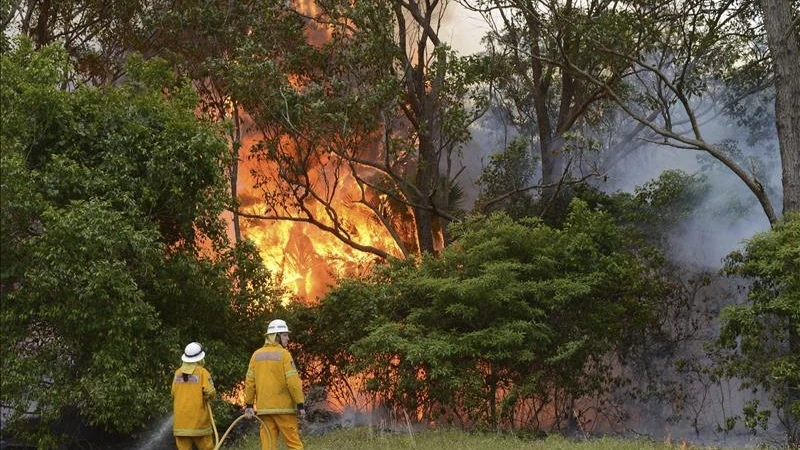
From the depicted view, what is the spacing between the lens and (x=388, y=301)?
1978 centimetres

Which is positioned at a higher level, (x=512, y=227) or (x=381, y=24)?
(x=381, y=24)

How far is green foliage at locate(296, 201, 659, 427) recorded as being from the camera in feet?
58.3

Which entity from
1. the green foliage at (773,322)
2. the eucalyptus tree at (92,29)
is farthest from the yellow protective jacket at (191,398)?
the eucalyptus tree at (92,29)

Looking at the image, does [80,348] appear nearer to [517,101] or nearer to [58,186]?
[58,186]

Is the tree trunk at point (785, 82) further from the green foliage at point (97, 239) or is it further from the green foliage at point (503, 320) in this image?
the green foliage at point (97, 239)

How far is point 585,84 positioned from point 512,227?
31.0 feet

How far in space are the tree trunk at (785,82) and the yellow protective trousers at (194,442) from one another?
1195cm

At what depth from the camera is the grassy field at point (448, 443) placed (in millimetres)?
13070

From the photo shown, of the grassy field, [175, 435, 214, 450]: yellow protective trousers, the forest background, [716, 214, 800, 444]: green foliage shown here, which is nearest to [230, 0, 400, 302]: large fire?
the forest background

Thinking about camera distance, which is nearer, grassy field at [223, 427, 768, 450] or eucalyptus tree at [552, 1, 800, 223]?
grassy field at [223, 427, 768, 450]

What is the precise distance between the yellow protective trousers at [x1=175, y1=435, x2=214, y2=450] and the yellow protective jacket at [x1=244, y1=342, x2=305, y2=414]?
971 millimetres

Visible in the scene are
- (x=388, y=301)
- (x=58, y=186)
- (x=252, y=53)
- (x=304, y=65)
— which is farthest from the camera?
(x=304, y=65)

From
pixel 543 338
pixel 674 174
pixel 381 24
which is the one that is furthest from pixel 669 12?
pixel 543 338

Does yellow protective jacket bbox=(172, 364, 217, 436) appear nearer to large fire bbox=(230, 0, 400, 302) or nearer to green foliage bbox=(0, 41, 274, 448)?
green foliage bbox=(0, 41, 274, 448)
